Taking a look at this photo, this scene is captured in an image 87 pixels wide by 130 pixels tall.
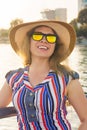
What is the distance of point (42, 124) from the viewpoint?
1.77 m

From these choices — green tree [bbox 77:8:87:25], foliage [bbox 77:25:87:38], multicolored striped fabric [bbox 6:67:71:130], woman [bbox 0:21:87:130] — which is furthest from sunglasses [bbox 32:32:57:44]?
green tree [bbox 77:8:87:25]

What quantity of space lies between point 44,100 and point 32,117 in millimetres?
86

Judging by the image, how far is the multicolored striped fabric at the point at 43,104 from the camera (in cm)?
175

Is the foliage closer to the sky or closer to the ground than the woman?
closer to the ground

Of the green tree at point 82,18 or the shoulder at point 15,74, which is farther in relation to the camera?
the green tree at point 82,18

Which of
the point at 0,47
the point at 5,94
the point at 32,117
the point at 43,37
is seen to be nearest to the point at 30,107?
the point at 32,117

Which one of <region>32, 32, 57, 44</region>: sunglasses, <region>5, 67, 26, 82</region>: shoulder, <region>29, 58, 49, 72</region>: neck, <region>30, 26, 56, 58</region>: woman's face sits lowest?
<region>5, 67, 26, 82</region>: shoulder

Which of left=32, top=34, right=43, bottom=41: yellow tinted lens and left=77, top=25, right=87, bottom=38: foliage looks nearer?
left=32, top=34, right=43, bottom=41: yellow tinted lens

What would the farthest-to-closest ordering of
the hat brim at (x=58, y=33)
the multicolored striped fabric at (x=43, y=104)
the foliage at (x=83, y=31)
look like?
the foliage at (x=83, y=31)
the hat brim at (x=58, y=33)
the multicolored striped fabric at (x=43, y=104)

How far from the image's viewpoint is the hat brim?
1865 millimetres

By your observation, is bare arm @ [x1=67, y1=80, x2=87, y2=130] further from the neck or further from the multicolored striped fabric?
the neck

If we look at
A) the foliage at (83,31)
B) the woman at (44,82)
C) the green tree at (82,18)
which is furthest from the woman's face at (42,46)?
the green tree at (82,18)

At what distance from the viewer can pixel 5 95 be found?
189 centimetres

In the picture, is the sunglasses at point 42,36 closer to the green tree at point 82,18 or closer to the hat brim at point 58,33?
the hat brim at point 58,33
